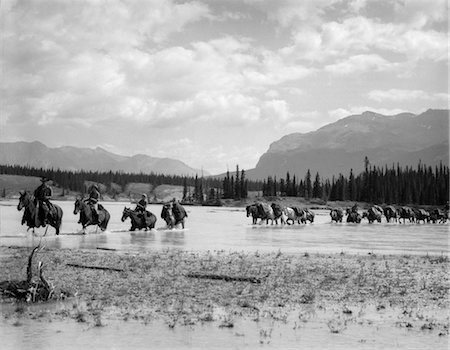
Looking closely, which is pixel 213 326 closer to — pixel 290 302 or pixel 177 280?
pixel 290 302

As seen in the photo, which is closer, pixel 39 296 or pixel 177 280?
pixel 39 296

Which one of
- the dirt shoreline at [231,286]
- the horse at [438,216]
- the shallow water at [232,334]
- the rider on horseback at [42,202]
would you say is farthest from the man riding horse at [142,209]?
the horse at [438,216]

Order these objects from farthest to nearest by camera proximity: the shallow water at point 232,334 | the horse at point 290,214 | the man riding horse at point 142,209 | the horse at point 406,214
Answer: the horse at point 406,214 < the horse at point 290,214 < the man riding horse at point 142,209 < the shallow water at point 232,334

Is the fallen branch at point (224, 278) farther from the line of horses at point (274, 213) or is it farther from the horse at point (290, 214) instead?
the horse at point (290, 214)

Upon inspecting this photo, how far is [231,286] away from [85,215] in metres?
18.7

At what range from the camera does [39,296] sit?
11.1m

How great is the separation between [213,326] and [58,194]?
192161mm

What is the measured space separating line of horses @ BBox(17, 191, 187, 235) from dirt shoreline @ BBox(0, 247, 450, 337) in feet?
26.5

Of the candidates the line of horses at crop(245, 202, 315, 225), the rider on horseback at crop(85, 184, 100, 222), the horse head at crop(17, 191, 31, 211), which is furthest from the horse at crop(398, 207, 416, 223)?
the horse head at crop(17, 191, 31, 211)

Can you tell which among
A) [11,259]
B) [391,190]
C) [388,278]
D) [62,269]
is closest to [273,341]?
[388,278]

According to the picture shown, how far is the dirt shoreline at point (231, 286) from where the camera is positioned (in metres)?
10.1

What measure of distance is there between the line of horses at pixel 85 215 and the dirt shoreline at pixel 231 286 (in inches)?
318

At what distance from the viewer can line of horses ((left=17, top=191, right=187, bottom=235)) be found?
26.7 m

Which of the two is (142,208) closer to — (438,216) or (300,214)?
(300,214)
